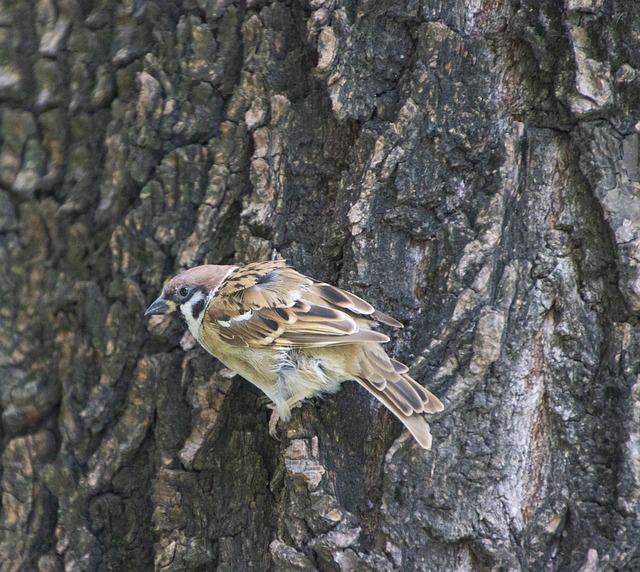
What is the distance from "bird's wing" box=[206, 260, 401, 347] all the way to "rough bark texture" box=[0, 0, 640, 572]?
0.30 feet

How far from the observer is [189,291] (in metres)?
3.24

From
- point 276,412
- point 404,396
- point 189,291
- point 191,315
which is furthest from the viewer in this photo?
point 191,315

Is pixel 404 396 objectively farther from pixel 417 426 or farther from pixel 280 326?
pixel 280 326

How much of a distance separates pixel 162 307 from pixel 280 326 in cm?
54

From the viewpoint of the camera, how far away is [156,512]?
3.11 meters

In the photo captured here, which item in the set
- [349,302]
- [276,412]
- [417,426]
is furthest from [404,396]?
[276,412]

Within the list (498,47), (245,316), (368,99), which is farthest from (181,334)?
(498,47)

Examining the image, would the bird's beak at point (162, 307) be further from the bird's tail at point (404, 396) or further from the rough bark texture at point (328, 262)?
the bird's tail at point (404, 396)

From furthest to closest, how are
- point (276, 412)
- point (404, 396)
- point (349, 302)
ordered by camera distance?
point (276, 412)
point (349, 302)
point (404, 396)

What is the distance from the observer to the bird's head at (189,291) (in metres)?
3.22

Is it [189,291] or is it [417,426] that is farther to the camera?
[189,291]

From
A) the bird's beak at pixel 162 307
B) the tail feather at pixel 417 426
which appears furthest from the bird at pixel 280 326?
the tail feather at pixel 417 426

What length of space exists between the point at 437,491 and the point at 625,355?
0.84 meters

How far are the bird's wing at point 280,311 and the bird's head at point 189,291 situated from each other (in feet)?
0.21
